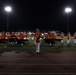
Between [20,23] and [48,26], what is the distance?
9526mm

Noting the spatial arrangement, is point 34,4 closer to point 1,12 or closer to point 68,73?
point 1,12

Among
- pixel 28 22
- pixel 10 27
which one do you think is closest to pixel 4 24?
pixel 10 27

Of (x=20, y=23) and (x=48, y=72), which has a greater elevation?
(x=20, y=23)

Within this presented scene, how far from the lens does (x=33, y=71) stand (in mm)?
11203

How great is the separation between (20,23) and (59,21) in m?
→ 12.9

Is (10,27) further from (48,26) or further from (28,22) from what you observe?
(48,26)

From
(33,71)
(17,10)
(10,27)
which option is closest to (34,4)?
(17,10)

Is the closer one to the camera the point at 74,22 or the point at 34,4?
the point at 74,22

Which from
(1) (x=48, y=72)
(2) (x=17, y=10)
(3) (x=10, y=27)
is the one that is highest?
(2) (x=17, y=10)

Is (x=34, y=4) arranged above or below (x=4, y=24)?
above

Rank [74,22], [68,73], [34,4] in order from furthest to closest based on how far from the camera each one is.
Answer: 1. [34,4]
2. [74,22]
3. [68,73]

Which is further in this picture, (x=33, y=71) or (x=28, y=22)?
(x=28, y=22)

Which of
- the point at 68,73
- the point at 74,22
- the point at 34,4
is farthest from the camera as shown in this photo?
the point at 34,4

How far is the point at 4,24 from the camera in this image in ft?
261
